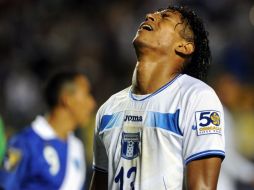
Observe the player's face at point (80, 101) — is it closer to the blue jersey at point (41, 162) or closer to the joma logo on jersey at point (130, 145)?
the blue jersey at point (41, 162)

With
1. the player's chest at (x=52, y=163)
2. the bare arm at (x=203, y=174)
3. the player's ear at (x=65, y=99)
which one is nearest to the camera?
the bare arm at (x=203, y=174)

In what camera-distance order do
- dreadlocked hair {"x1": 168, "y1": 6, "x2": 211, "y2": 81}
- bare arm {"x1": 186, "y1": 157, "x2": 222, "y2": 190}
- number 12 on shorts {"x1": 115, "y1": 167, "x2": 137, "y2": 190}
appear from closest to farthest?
bare arm {"x1": 186, "y1": 157, "x2": 222, "y2": 190} → number 12 on shorts {"x1": 115, "y1": 167, "x2": 137, "y2": 190} → dreadlocked hair {"x1": 168, "y1": 6, "x2": 211, "y2": 81}

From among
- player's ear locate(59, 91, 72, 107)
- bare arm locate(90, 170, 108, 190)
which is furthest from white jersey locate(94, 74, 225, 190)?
player's ear locate(59, 91, 72, 107)

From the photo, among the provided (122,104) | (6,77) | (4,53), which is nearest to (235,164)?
(122,104)

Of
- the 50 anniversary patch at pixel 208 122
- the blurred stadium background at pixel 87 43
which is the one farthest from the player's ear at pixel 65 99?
the 50 anniversary patch at pixel 208 122

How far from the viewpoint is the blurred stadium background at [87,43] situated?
11930mm

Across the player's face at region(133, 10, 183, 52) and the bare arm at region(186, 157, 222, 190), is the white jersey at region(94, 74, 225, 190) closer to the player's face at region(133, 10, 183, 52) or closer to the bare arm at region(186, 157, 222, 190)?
the bare arm at region(186, 157, 222, 190)

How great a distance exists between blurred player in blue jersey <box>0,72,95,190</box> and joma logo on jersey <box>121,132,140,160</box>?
2831mm

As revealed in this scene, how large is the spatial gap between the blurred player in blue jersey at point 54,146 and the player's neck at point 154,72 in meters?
2.85

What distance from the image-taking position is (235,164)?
8281mm

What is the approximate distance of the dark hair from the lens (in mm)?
7660

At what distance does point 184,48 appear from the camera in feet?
13.2

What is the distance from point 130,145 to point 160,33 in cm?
58

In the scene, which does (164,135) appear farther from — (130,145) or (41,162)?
(41,162)
